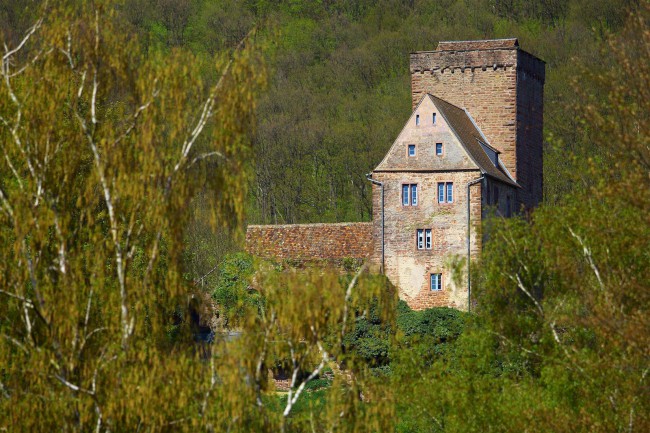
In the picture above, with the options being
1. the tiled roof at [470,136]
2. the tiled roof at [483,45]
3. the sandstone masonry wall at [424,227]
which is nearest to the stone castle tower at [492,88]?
the tiled roof at [483,45]

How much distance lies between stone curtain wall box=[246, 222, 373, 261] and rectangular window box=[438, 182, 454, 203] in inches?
135

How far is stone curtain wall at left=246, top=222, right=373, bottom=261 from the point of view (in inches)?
2099

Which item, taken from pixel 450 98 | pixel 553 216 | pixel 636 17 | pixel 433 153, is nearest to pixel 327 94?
pixel 450 98

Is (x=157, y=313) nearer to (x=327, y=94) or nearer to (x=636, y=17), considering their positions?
(x=636, y=17)

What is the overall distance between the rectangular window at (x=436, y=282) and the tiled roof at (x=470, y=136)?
14.2ft

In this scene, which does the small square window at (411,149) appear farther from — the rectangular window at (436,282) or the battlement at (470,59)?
the battlement at (470,59)

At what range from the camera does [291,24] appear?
102m

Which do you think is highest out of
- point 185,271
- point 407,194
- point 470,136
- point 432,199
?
point 470,136

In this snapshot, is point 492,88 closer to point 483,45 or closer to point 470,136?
point 483,45

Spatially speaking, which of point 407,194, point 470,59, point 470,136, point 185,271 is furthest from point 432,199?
point 185,271

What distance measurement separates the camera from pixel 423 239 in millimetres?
51875

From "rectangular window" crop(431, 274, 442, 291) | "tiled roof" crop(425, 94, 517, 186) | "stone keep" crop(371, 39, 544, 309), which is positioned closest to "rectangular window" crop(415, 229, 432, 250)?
"stone keep" crop(371, 39, 544, 309)

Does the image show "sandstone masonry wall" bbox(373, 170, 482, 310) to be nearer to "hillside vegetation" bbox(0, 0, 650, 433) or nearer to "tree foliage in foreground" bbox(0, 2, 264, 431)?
"hillside vegetation" bbox(0, 0, 650, 433)

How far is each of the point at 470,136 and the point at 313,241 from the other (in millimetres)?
7464
